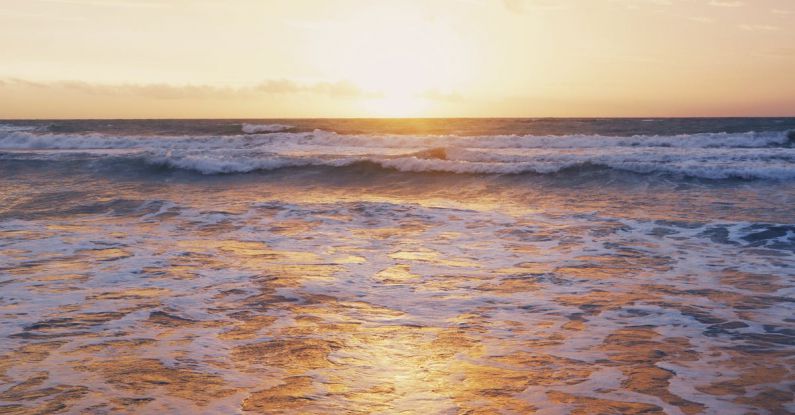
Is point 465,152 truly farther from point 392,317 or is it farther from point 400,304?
point 392,317

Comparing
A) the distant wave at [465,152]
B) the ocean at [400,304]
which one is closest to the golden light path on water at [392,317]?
the ocean at [400,304]

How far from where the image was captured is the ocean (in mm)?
Answer: 4055

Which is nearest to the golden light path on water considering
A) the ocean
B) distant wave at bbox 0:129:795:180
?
the ocean

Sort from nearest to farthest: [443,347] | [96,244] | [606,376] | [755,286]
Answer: [606,376], [443,347], [755,286], [96,244]

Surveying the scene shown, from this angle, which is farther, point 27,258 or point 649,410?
point 27,258

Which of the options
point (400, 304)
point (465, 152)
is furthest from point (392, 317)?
point (465, 152)

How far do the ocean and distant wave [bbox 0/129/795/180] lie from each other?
13.9 ft

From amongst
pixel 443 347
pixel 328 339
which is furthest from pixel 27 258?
pixel 443 347

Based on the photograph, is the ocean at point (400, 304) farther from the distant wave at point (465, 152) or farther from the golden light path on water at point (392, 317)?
the distant wave at point (465, 152)

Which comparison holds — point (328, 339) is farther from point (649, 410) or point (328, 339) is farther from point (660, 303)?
point (660, 303)

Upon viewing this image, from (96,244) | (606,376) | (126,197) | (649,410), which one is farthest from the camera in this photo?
(126,197)

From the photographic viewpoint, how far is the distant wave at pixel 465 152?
1864 cm

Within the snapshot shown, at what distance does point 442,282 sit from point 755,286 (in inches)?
126

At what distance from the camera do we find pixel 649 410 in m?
3.77
